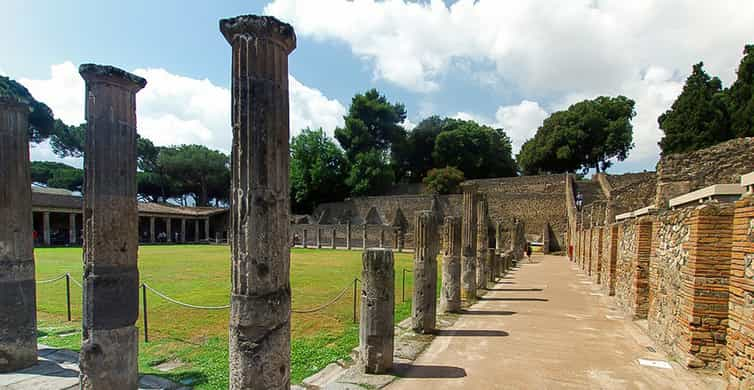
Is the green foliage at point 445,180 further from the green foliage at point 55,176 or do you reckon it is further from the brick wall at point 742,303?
the green foliage at point 55,176

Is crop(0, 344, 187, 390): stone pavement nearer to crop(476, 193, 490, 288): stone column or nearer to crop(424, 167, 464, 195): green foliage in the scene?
crop(476, 193, 490, 288): stone column

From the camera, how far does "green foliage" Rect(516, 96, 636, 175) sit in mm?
37781

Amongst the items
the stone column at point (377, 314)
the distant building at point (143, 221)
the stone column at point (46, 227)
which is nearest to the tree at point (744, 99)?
the stone column at point (377, 314)

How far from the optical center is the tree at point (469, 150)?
46.1 m

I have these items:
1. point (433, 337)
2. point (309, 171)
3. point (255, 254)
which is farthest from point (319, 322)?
point (309, 171)

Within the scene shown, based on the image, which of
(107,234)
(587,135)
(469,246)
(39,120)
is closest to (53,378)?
(107,234)

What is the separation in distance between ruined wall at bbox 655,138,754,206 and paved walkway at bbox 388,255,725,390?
328 cm

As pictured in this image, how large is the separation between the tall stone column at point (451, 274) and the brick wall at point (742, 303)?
517 cm

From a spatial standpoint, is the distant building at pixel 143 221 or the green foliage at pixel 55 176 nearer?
the distant building at pixel 143 221

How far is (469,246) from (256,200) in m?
8.84

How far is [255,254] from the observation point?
3156mm

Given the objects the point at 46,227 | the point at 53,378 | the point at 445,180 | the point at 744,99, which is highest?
the point at 744,99

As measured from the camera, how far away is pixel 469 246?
1109 cm

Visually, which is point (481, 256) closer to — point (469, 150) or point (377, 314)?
point (377, 314)
